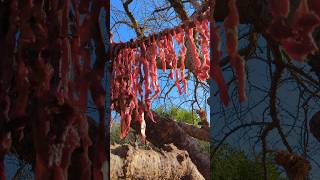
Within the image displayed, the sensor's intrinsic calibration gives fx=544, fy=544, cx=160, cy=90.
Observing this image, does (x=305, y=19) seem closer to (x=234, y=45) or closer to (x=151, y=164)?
(x=234, y=45)

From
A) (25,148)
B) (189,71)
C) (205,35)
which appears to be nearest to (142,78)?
(205,35)

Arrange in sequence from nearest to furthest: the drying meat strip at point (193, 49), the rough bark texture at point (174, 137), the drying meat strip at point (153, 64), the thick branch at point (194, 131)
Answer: the drying meat strip at point (193, 49) < the drying meat strip at point (153, 64) < the rough bark texture at point (174, 137) < the thick branch at point (194, 131)

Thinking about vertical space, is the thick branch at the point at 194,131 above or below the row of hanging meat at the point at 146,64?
below

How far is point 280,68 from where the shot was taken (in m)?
1.11

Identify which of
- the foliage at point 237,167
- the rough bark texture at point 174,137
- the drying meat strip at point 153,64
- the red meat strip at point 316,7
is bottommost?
the foliage at point 237,167

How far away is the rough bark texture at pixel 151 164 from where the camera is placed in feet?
9.78

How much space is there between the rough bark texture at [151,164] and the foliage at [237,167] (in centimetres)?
177

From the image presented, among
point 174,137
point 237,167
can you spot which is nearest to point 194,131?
point 174,137

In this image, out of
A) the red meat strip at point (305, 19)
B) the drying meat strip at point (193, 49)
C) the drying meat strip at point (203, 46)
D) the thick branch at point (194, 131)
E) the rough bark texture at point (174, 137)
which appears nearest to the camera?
the red meat strip at point (305, 19)

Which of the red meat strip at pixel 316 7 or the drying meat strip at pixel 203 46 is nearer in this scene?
the red meat strip at pixel 316 7

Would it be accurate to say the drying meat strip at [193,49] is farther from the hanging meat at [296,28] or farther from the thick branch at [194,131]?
the hanging meat at [296,28]

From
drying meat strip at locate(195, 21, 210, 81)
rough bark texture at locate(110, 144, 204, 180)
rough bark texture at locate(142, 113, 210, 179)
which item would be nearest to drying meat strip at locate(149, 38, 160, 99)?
drying meat strip at locate(195, 21, 210, 81)

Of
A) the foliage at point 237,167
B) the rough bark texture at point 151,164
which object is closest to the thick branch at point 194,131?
the rough bark texture at point 151,164

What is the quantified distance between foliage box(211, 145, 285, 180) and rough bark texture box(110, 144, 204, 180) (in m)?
1.77
